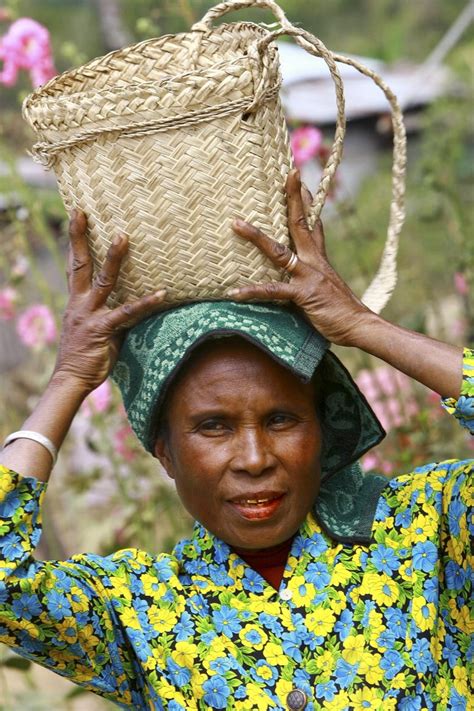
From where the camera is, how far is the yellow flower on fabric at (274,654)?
2529 mm

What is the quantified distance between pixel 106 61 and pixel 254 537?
98 cm

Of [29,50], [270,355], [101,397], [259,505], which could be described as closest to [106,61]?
[270,355]

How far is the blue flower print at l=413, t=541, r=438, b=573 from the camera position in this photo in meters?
2.58

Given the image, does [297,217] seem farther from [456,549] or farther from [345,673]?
[345,673]

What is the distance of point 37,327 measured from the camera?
15.4 ft

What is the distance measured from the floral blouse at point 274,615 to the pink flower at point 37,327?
6.78 ft

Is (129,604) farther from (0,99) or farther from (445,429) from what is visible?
(0,99)

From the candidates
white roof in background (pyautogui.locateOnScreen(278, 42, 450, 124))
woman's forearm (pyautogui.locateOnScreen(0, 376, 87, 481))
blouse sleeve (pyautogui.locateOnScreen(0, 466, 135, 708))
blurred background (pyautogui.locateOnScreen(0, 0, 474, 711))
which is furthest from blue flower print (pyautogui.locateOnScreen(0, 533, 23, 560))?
white roof in background (pyautogui.locateOnScreen(278, 42, 450, 124))

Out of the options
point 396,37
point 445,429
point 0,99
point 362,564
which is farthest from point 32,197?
point 396,37

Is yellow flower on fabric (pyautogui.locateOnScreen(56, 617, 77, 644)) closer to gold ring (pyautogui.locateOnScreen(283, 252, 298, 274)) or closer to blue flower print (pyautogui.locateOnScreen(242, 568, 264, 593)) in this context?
blue flower print (pyautogui.locateOnScreen(242, 568, 264, 593))

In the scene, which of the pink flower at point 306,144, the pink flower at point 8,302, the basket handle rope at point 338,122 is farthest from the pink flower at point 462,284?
the basket handle rope at point 338,122

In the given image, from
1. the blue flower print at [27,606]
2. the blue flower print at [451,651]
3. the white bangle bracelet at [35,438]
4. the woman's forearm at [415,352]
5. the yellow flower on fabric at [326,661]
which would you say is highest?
the woman's forearm at [415,352]

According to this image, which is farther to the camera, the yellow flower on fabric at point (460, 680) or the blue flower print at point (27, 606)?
the yellow flower on fabric at point (460, 680)

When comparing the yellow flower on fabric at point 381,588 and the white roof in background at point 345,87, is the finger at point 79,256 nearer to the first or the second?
the yellow flower on fabric at point 381,588
